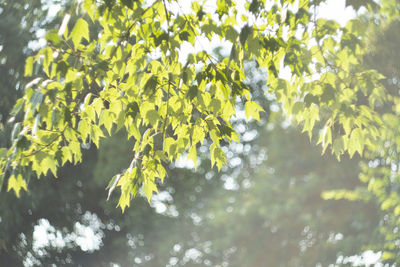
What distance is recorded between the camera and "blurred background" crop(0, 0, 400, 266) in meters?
9.23

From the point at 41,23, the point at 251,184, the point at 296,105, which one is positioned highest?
the point at 251,184

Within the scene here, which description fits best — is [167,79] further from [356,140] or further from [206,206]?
[206,206]

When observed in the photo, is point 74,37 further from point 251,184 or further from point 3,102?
point 251,184

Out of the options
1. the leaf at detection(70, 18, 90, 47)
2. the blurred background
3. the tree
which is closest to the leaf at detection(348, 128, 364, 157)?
the tree

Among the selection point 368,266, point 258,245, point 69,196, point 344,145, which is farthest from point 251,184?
point 344,145

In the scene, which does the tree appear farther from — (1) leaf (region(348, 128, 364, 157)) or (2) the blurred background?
(2) the blurred background

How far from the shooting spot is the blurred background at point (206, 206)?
30.3ft

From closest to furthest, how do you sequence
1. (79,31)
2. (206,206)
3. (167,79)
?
(79,31) → (167,79) → (206,206)

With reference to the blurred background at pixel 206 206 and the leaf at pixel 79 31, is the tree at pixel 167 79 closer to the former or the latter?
the leaf at pixel 79 31

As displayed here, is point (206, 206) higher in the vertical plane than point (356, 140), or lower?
higher

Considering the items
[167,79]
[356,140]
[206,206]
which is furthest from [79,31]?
[206,206]

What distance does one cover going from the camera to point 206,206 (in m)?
18.1

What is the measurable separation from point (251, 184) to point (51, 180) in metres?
8.91

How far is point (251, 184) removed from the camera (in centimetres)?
1823
